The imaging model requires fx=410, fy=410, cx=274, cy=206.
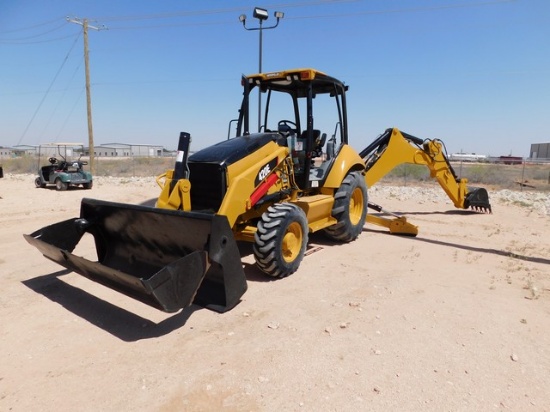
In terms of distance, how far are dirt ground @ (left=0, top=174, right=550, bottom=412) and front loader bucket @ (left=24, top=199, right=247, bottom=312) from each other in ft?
1.14

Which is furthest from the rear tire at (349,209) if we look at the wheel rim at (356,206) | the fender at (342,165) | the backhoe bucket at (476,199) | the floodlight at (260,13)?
the floodlight at (260,13)

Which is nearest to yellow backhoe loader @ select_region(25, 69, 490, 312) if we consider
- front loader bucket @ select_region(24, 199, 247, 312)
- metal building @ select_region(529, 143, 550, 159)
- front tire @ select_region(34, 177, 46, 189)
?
front loader bucket @ select_region(24, 199, 247, 312)

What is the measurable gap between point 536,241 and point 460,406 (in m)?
6.05

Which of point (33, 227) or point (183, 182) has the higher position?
point (183, 182)

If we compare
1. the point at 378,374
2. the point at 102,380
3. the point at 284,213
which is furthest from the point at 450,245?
the point at 102,380

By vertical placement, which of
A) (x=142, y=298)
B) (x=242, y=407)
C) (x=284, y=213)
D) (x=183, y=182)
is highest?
(x=183, y=182)

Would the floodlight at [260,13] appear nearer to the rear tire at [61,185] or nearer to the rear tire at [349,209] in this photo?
the rear tire at [349,209]

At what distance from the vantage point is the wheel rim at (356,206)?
729cm

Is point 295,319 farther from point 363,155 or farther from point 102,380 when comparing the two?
point 363,155

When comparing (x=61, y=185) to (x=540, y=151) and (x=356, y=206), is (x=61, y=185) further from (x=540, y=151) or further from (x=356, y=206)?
(x=540, y=151)

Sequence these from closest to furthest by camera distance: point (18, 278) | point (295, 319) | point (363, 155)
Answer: point (295, 319) < point (18, 278) < point (363, 155)

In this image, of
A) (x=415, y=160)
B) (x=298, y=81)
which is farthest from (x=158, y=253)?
(x=415, y=160)

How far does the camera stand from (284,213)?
4934mm

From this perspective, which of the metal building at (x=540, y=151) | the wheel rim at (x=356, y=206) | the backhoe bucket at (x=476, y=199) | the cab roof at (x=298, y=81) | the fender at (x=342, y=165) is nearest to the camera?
the cab roof at (x=298, y=81)
